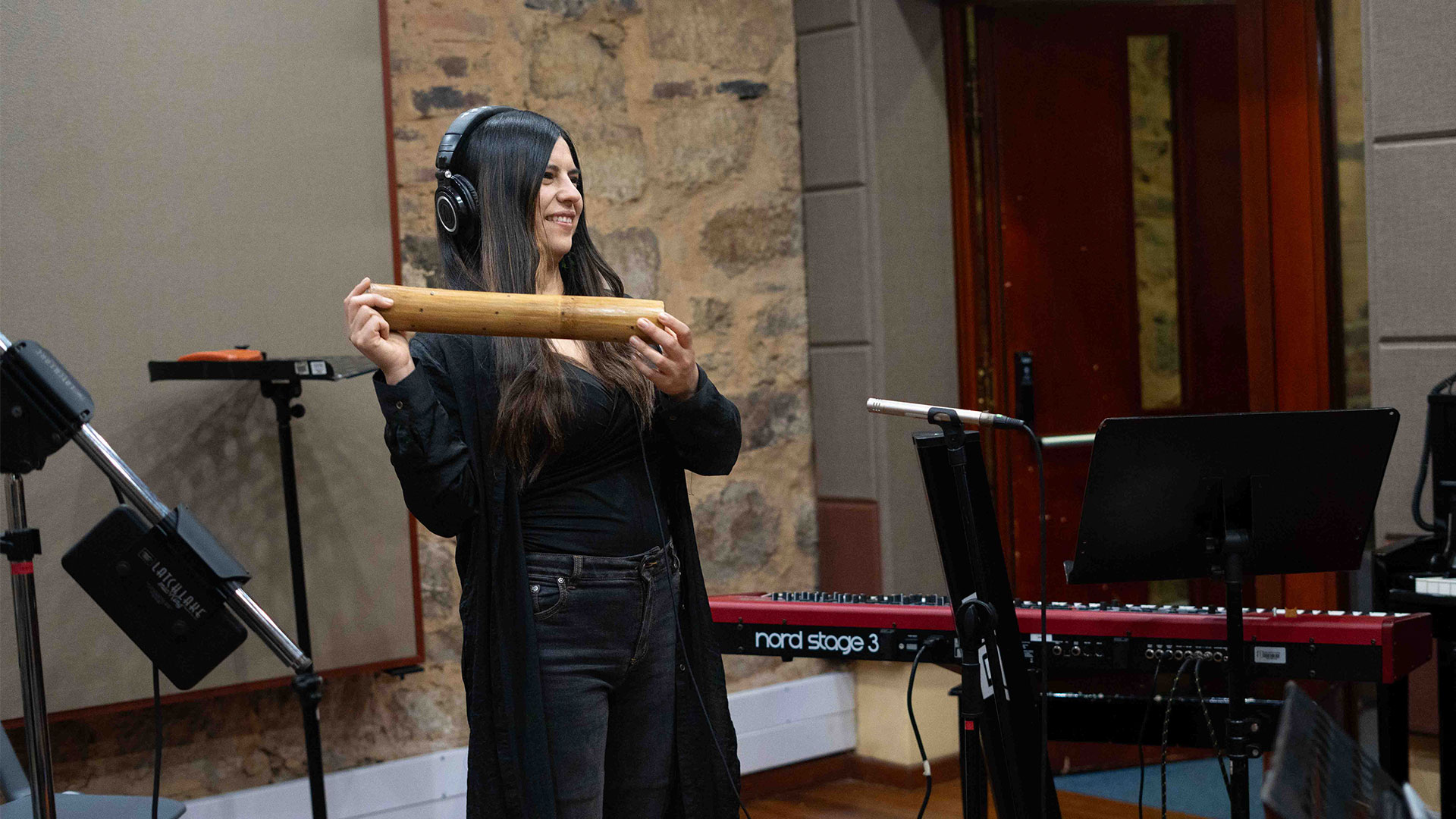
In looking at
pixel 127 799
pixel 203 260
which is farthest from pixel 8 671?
pixel 203 260

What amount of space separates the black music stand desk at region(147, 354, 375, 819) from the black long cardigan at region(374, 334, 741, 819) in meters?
0.92

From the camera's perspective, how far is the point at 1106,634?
244 cm

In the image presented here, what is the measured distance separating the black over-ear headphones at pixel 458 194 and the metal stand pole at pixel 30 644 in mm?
706

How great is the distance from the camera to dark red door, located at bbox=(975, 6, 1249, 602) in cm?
402

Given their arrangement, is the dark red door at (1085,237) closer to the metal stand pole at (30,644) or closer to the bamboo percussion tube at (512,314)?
the bamboo percussion tube at (512,314)

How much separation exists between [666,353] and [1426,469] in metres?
1.72

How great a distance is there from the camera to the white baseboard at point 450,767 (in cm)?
312

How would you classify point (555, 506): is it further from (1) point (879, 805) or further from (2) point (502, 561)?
(1) point (879, 805)

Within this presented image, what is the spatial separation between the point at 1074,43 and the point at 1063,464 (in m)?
1.32

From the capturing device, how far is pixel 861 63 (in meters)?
3.94

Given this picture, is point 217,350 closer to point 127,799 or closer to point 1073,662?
point 127,799

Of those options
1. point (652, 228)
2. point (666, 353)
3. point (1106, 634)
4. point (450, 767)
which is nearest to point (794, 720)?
point (450, 767)

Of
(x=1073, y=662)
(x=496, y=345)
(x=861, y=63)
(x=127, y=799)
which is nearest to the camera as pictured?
(x=496, y=345)

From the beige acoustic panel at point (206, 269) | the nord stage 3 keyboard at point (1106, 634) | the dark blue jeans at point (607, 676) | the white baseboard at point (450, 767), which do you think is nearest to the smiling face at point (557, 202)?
the dark blue jeans at point (607, 676)
